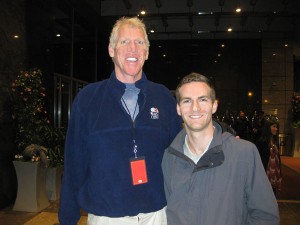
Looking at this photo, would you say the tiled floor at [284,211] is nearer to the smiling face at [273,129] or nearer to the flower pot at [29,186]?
the flower pot at [29,186]

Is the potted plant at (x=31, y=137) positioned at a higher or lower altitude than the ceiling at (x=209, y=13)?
lower

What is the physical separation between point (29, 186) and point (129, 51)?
144 inches

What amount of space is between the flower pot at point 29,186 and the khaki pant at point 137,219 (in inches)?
129

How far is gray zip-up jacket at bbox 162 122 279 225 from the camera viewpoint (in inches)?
58.6

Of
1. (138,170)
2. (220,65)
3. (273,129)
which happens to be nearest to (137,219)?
(138,170)

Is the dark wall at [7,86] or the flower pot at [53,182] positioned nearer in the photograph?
the dark wall at [7,86]

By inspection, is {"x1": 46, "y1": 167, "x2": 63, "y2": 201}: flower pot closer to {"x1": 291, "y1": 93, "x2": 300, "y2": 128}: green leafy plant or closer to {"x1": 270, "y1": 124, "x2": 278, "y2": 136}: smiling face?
{"x1": 270, "y1": 124, "x2": 278, "y2": 136}: smiling face

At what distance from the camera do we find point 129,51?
1.80 metres

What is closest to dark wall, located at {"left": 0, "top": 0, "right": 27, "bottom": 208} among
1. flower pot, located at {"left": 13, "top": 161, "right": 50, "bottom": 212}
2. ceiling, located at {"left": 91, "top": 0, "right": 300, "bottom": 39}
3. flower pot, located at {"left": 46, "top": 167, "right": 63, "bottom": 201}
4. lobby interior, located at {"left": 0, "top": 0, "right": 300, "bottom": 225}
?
lobby interior, located at {"left": 0, "top": 0, "right": 300, "bottom": 225}

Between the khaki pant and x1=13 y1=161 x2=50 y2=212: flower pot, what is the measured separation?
Result: 328 cm

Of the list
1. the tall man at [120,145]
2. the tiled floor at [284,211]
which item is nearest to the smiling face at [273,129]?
the tiled floor at [284,211]

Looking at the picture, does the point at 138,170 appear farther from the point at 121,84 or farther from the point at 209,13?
the point at 209,13

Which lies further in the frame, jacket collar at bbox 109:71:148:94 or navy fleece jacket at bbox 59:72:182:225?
jacket collar at bbox 109:71:148:94

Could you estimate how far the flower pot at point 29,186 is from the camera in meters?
4.74
